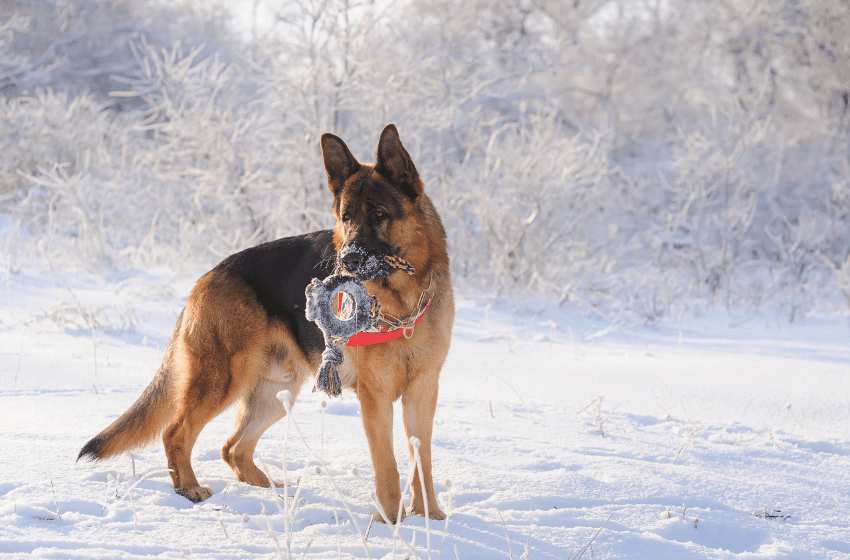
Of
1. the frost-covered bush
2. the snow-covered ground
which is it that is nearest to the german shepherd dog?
the snow-covered ground

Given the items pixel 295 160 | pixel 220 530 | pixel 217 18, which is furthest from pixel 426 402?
pixel 217 18

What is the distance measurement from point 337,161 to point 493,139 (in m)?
6.87

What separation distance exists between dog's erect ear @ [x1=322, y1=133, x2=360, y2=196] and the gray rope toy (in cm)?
63

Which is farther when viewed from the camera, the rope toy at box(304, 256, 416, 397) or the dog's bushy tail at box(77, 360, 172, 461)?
the dog's bushy tail at box(77, 360, 172, 461)

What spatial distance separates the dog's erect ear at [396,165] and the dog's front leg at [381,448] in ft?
3.27

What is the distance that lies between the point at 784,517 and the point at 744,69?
20352 millimetres

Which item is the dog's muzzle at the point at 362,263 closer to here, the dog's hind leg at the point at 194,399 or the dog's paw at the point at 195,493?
the dog's hind leg at the point at 194,399

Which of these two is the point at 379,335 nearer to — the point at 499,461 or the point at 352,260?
the point at 352,260

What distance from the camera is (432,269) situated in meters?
2.95

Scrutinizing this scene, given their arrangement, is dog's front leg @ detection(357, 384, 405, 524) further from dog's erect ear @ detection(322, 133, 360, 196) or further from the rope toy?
dog's erect ear @ detection(322, 133, 360, 196)

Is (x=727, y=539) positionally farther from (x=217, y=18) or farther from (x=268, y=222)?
(x=217, y=18)

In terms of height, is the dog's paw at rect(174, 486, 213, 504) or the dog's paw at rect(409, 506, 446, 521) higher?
the dog's paw at rect(174, 486, 213, 504)

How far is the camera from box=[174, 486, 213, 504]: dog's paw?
2738mm

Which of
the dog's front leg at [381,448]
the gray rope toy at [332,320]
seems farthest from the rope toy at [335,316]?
the dog's front leg at [381,448]
